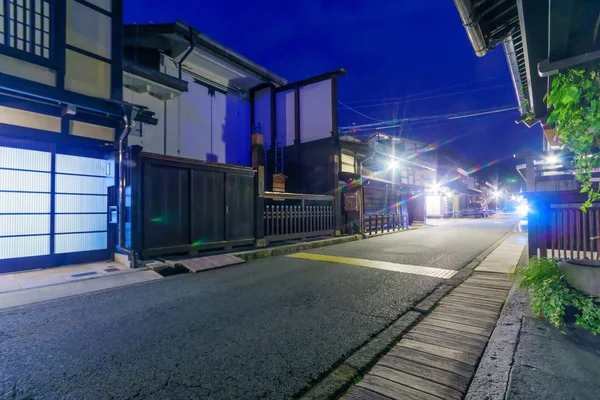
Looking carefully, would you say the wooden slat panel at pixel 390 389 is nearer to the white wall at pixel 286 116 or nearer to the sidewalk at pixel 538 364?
the sidewalk at pixel 538 364

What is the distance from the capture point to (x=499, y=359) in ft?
9.31

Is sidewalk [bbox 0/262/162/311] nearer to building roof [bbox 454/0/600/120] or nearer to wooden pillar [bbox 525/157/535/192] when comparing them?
building roof [bbox 454/0/600/120]

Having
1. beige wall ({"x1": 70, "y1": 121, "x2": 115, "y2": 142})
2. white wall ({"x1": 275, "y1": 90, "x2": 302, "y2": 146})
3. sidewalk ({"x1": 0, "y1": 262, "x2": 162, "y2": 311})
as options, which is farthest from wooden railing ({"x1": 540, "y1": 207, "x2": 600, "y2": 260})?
white wall ({"x1": 275, "y1": 90, "x2": 302, "y2": 146})

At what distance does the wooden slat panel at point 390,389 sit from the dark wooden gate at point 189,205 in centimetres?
716

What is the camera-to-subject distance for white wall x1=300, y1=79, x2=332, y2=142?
1588 cm

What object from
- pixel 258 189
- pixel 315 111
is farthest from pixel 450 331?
pixel 315 111

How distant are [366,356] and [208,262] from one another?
5.92 m

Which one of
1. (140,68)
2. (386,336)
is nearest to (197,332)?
(386,336)

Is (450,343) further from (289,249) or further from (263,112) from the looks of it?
A: (263,112)

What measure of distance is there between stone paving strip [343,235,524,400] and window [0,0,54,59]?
10004 mm

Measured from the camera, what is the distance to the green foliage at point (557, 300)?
329 centimetres

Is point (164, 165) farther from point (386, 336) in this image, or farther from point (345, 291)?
point (386, 336)

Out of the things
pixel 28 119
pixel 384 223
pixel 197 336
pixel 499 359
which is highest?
pixel 28 119

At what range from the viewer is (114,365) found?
9.61ft
